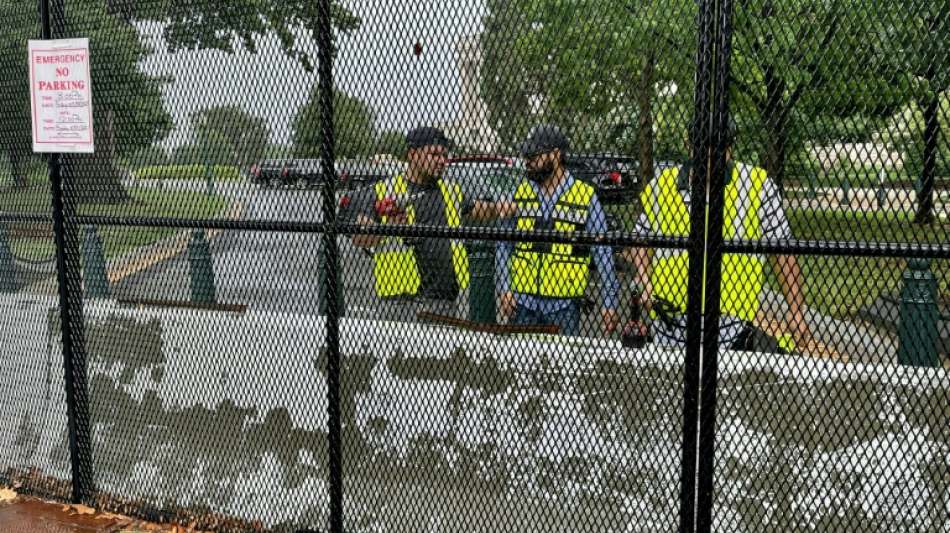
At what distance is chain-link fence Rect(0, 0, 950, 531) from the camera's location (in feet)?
9.93

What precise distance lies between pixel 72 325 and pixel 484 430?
254cm

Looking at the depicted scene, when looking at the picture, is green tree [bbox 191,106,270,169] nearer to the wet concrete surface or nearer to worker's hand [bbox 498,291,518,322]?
the wet concrete surface

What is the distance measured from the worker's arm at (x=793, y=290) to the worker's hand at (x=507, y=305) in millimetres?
1102

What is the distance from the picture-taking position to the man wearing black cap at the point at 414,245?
12.1 ft

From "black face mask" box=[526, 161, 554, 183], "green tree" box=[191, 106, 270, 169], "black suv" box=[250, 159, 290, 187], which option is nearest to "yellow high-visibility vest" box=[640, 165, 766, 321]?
"black face mask" box=[526, 161, 554, 183]

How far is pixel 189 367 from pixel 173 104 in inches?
54.2

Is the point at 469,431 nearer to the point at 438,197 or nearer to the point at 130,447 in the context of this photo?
the point at 438,197

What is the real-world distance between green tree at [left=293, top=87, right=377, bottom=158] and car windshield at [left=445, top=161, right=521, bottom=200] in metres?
0.43

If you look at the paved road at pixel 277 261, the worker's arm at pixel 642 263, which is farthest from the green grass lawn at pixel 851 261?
the paved road at pixel 277 261

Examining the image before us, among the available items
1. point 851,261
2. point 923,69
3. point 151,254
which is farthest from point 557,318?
point 151,254

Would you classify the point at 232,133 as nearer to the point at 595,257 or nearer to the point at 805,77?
the point at 595,257

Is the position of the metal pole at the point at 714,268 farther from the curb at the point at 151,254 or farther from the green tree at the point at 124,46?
the curb at the point at 151,254

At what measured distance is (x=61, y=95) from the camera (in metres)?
4.58

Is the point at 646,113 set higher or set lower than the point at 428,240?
higher
